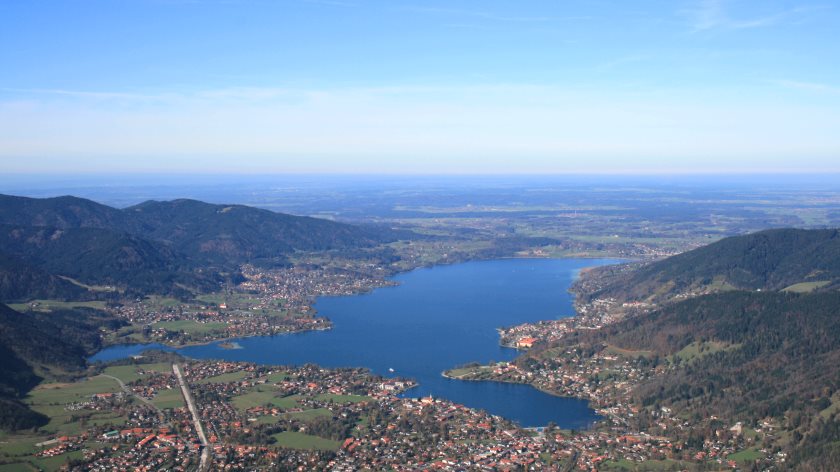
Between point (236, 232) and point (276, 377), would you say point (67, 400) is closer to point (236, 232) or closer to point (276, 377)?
point (276, 377)

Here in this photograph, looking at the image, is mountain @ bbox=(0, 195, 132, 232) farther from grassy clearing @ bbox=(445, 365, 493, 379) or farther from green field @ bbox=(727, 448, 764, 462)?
green field @ bbox=(727, 448, 764, 462)

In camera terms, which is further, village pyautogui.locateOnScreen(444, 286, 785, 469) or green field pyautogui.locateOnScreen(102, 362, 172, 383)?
green field pyautogui.locateOnScreen(102, 362, 172, 383)

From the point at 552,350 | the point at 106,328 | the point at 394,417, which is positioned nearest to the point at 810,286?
the point at 552,350

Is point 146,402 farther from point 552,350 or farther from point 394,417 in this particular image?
point 552,350

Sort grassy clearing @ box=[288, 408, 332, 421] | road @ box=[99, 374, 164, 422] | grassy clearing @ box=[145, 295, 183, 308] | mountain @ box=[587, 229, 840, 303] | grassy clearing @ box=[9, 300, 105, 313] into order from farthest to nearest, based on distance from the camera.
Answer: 1. grassy clearing @ box=[145, 295, 183, 308]
2. mountain @ box=[587, 229, 840, 303]
3. grassy clearing @ box=[9, 300, 105, 313]
4. road @ box=[99, 374, 164, 422]
5. grassy clearing @ box=[288, 408, 332, 421]

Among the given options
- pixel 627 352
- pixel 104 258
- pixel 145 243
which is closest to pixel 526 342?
pixel 627 352

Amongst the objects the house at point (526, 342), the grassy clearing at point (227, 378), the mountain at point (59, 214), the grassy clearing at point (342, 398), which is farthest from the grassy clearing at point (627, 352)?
the mountain at point (59, 214)

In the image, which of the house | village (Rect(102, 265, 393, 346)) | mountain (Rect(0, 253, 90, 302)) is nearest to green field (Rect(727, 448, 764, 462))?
the house
